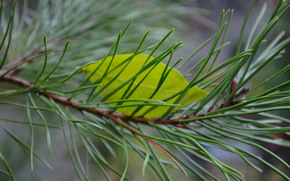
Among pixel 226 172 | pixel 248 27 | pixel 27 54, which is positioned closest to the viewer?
pixel 226 172

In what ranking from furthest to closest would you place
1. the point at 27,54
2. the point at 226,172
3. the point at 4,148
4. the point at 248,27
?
1. the point at 248,27
2. the point at 4,148
3. the point at 27,54
4. the point at 226,172

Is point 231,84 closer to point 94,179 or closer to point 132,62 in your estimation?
point 132,62

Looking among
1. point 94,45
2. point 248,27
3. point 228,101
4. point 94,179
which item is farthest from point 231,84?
point 248,27

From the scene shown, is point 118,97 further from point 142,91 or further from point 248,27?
point 248,27

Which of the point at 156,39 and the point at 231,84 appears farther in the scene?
the point at 156,39

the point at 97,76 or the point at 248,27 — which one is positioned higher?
the point at 248,27

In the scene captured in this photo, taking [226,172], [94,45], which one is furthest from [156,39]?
[226,172]

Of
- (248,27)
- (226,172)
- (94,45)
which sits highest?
(248,27)
